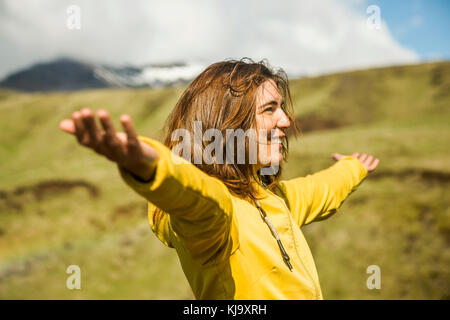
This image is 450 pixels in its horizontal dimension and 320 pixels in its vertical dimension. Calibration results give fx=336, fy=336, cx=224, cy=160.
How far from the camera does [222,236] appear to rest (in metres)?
2.12

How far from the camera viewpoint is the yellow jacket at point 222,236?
1.74m

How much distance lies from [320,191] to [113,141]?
10.0 feet

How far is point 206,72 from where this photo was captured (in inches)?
109

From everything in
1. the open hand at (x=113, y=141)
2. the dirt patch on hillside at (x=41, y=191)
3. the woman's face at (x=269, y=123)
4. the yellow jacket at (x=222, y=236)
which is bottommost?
the yellow jacket at (x=222, y=236)

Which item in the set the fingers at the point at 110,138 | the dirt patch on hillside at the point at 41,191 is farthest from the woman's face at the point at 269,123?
the dirt patch on hillside at the point at 41,191

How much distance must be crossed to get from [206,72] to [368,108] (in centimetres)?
4741

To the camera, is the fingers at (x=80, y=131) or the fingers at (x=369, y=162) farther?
the fingers at (x=369, y=162)

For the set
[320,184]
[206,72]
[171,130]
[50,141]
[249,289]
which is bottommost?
[249,289]

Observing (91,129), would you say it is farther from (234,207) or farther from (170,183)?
(234,207)

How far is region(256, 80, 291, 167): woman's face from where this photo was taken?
2672 mm

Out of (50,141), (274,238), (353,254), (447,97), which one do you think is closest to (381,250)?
(353,254)

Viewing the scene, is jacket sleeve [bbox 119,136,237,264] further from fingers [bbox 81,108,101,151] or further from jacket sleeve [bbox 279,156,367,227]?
jacket sleeve [bbox 279,156,367,227]

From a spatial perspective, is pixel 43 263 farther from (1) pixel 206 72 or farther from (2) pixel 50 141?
(2) pixel 50 141

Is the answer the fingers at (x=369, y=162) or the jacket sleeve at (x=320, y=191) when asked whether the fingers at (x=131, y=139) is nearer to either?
the jacket sleeve at (x=320, y=191)
